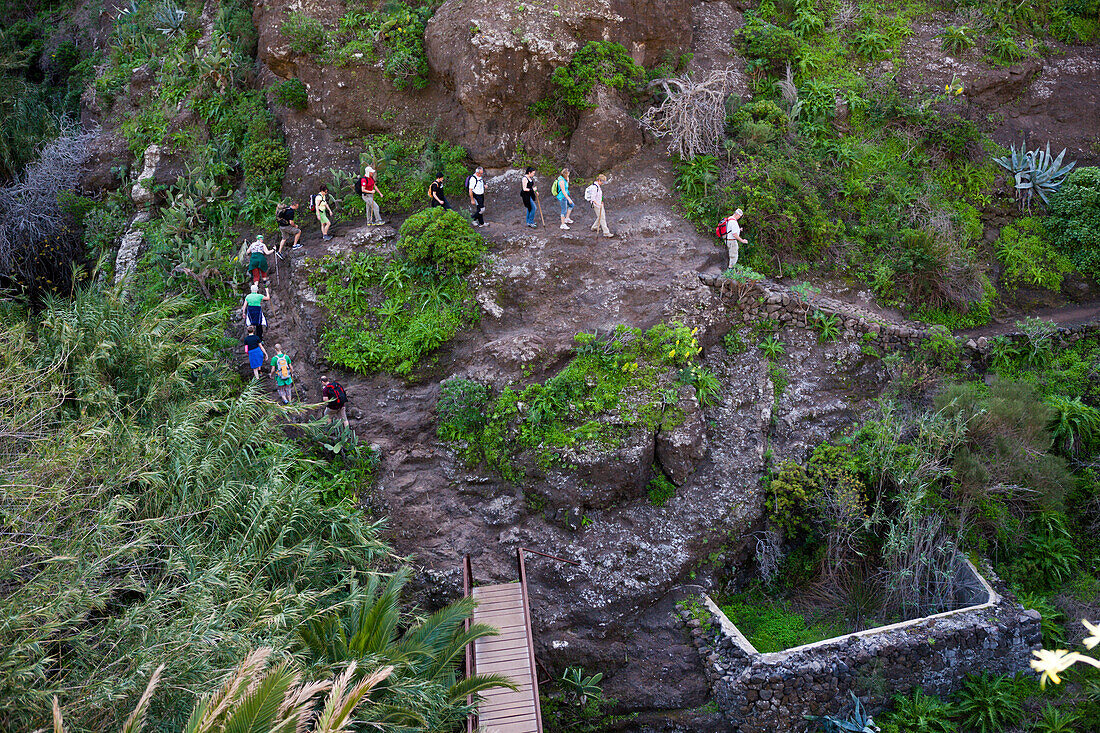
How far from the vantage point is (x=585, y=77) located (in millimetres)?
17594

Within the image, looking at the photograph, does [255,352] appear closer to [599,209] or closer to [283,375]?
[283,375]

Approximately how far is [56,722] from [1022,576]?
14.3 m

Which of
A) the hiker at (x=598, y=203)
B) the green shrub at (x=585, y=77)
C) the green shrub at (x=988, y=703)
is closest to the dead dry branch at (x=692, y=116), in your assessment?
the green shrub at (x=585, y=77)

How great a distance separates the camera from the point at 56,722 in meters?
5.87

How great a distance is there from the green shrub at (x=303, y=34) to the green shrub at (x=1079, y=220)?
18331mm

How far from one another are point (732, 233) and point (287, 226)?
9.96 meters

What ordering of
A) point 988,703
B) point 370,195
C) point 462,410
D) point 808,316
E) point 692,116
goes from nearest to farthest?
1. point 988,703
2. point 462,410
3. point 808,316
4. point 370,195
5. point 692,116

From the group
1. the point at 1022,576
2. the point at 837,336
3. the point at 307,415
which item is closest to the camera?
the point at 1022,576

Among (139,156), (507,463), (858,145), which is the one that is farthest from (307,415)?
(858,145)

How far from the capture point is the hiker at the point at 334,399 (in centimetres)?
1354

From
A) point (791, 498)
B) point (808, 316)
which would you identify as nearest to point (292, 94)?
point (808, 316)

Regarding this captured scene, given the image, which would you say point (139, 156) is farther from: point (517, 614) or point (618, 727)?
point (618, 727)

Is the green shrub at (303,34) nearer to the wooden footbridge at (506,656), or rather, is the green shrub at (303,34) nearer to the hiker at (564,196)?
the hiker at (564,196)

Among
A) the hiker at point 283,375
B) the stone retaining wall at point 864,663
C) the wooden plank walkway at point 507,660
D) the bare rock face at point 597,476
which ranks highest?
the hiker at point 283,375
